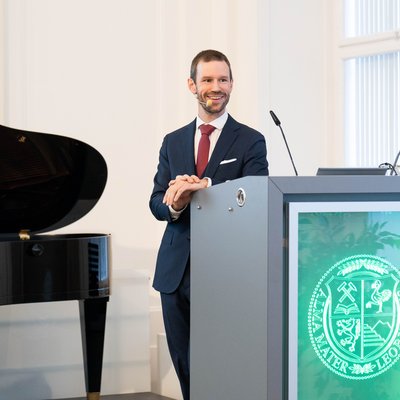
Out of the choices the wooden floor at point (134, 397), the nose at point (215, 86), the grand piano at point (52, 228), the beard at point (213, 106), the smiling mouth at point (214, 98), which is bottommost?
the wooden floor at point (134, 397)

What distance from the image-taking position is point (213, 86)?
10.1 feet

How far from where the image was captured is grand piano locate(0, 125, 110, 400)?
153 inches

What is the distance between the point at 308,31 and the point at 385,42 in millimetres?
490

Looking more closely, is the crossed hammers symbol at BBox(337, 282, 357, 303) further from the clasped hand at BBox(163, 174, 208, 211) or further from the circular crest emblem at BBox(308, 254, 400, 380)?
the clasped hand at BBox(163, 174, 208, 211)

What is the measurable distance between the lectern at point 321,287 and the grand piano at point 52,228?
7.64 feet

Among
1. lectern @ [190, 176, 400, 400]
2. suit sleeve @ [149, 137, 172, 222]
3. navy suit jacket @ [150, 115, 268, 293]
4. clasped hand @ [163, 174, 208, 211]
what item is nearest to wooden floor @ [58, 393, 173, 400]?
→ navy suit jacket @ [150, 115, 268, 293]

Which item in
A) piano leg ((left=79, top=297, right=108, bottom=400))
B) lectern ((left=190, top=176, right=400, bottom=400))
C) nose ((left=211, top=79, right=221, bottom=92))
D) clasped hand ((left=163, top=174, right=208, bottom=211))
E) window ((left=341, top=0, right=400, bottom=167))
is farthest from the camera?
window ((left=341, top=0, right=400, bottom=167))

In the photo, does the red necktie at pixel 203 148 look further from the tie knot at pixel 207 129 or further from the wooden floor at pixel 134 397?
the wooden floor at pixel 134 397

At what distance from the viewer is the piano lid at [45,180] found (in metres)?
4.07

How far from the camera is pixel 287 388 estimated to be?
1573mm

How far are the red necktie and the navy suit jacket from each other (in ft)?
0.07

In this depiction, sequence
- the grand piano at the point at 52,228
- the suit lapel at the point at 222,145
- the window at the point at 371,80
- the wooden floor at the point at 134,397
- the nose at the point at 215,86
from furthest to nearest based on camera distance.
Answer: the window at the point at 371,80 → the wooden floor at the point at 134,397 → the grand piano at the point at 52,228 → the nose at the point at 215,86 → the suit lapel at the point at 222,145

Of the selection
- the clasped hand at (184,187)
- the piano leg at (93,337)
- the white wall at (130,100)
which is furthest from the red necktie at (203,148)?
the white wall at (130,100)

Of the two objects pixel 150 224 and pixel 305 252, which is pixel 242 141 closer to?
pixel 305 252
